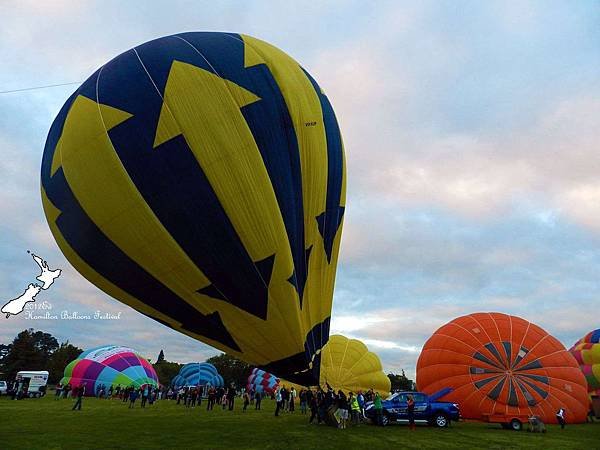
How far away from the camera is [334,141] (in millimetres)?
14078

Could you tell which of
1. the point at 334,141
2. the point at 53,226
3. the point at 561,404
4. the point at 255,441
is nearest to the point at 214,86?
the point at 334,141

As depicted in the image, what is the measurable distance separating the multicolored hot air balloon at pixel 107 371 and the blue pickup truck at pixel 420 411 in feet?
89.4

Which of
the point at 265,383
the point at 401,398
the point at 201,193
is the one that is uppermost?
the point at 201,193

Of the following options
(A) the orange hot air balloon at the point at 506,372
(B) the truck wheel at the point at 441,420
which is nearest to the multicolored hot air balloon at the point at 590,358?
(A) the orange hot air balloon at the point at 506,372

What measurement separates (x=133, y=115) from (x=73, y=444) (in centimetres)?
799

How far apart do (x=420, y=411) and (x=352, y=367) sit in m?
11.1

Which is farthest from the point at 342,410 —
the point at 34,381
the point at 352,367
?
the point at 34,381

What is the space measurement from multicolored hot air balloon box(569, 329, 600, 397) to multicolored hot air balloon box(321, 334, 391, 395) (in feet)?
39.8

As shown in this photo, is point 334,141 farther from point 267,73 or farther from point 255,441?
point 255,441

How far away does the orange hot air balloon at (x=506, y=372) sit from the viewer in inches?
751

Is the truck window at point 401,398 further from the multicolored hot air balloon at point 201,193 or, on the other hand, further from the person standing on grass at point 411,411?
the multicolored hot air balloon at point 201,193

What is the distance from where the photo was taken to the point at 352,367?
2950cm

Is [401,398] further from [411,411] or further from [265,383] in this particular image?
[265,383]

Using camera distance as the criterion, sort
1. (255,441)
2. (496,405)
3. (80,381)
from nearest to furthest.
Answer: (255,441)
(496,405)
(80,381)
